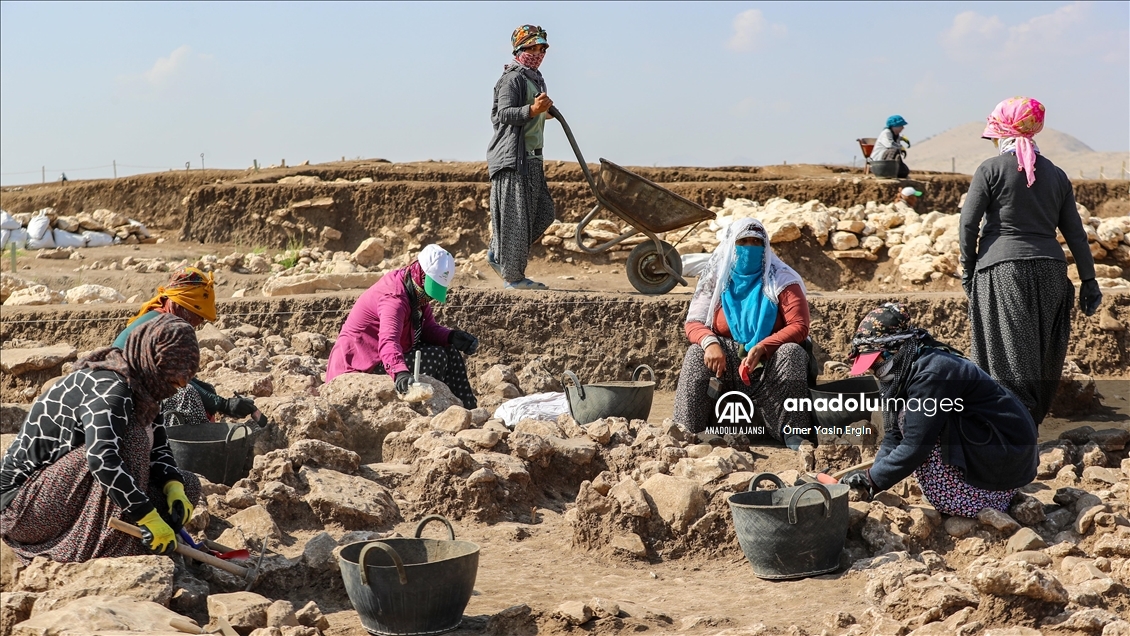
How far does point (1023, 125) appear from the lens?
5160 mm


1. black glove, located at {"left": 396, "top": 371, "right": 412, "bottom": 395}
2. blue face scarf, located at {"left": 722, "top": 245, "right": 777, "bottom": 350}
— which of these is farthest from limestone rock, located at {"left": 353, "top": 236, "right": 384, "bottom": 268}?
blue face scarf, located at {"left": 722, "top": 245, "right": 777, "bottom": 350}

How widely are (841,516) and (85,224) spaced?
14453 mm

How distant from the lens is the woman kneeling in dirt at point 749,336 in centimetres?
532

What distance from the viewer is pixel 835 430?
5.29 meters

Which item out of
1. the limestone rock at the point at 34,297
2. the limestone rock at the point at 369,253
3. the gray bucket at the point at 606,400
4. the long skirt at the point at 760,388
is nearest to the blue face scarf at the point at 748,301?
the long skirt at the point at 760,388

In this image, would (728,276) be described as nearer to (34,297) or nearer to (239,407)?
(239,407)

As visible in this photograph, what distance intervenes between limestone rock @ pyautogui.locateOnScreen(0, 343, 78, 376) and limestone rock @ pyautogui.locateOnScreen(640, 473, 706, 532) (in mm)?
5338

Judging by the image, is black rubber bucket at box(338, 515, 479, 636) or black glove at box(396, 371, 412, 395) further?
black glove at box(396, 371, 412, 395)

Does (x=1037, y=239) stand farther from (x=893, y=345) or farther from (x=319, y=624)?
→ (x=319, y=624)

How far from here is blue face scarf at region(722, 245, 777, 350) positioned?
5.41 meters

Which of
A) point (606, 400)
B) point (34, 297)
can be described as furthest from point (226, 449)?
point (34, 297)

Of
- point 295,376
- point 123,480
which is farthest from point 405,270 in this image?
point 123,480

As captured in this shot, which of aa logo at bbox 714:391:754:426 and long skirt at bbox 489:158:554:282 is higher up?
long skirt at bbox 489:158:554:282

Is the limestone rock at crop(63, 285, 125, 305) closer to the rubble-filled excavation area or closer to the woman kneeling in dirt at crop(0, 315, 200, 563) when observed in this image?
the rubble-filled excavation area
